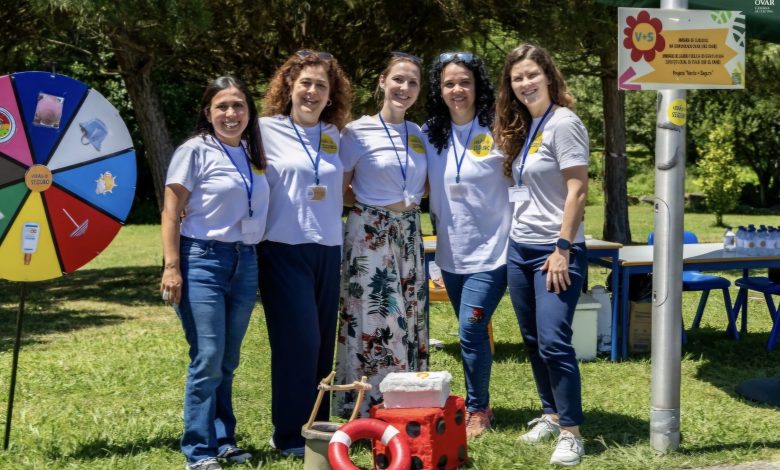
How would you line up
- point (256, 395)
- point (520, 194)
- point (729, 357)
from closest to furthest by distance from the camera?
point (520, 194), point (256, 395), point (729, 357)

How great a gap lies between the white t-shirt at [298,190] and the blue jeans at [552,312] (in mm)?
842

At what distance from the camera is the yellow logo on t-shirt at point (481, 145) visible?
4.41 meters

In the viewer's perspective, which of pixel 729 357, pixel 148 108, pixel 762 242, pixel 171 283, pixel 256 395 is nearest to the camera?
pixel 171 283

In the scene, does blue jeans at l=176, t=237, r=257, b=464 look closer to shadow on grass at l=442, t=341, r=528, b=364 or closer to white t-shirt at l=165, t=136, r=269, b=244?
white t-shirt at l=165, t=136, r=269, b=244

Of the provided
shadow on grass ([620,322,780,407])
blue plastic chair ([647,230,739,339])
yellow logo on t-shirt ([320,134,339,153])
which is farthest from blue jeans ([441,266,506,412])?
blue plastic chair ([647,230,739,339])

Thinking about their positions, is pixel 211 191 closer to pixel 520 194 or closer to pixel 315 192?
pixel 315 192

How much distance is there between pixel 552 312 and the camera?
4.11m

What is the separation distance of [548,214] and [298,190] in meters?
1.10

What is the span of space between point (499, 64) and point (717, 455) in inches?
300

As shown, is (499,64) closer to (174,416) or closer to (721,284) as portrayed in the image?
(721,284)

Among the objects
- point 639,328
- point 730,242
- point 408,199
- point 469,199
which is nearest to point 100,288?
point 639,328

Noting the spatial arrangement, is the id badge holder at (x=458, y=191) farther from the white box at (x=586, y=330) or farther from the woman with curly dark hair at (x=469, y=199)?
the white box at (x=586, y=330)

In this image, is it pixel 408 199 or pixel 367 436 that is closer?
pixel 367 436

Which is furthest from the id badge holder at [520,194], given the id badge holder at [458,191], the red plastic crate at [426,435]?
the red plastic crate at [426,435]
